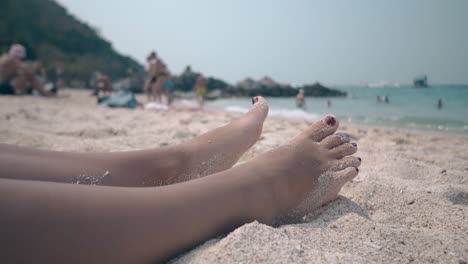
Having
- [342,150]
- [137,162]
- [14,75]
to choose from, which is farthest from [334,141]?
[14,75]

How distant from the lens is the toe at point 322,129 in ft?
4.99

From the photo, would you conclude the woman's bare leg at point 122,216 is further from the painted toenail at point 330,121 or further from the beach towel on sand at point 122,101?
the beach towel on sand at point 122,101

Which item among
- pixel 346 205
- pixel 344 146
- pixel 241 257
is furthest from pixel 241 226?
pixel 344 146

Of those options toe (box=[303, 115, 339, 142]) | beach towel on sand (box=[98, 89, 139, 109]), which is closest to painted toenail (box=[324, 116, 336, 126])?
toe (box=[303, 115, 339, 142])

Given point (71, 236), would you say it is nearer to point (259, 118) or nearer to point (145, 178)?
point (145, 178)

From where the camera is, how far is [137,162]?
118 cm

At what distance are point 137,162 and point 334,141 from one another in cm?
88

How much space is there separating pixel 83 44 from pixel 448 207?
1129 inches

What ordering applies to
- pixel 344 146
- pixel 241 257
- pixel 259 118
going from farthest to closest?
pixel 259 118, pixel 344 146, pixel 241 257

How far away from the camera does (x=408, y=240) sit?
979mm

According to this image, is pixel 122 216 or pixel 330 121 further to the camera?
pixel 330 121

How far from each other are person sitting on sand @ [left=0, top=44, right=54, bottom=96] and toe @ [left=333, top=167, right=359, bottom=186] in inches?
273

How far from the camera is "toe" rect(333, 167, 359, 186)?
1.35 m

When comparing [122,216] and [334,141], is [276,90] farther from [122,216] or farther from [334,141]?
[122,216]
